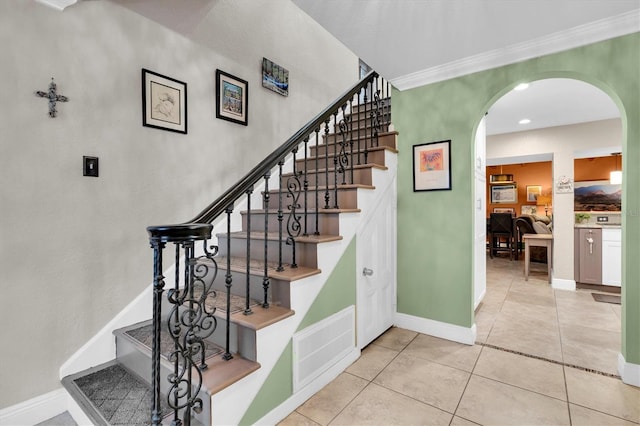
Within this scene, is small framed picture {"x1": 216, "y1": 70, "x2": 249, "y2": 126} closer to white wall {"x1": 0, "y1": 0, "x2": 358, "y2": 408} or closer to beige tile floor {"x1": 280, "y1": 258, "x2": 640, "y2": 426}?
white wall {"x1": 0, "y1": 0, "x2": 358, "y2": 408}

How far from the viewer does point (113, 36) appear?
2025 millimetres

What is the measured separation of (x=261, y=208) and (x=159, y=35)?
5.57 ft

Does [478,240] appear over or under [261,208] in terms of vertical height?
under

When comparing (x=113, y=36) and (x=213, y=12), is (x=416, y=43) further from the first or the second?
(x=113, y=36)

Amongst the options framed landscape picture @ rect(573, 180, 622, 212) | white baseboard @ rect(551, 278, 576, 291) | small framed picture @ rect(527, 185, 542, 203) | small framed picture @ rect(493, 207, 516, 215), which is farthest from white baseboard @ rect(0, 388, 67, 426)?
small framed picture @ rect(527, 185, 542, 203)

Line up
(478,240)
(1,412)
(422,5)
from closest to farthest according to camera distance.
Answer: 1. (1,412)
2. (422,5)
3. (478,240)

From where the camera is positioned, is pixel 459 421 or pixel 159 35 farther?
pixel 159 35

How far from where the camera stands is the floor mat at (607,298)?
379 cm

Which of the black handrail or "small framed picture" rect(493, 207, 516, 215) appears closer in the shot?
the black handrail

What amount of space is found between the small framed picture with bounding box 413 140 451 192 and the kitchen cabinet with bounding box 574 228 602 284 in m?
3.24

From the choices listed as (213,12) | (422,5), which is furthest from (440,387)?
(213,12)

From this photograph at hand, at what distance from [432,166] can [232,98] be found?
1959mm

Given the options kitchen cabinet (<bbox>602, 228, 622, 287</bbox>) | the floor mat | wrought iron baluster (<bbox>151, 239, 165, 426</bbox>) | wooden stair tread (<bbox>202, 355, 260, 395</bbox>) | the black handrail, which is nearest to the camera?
wrought iron baluster (<bbox>151, 239, 165, 426</bbox>)

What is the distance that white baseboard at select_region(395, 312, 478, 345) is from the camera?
261 centimetres
